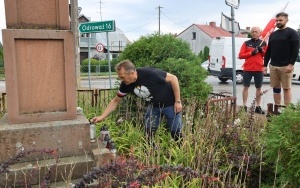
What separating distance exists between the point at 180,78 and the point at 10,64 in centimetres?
270

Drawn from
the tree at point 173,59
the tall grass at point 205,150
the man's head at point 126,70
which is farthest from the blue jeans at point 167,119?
the tree at point 173,59

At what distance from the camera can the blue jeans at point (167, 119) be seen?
13.1ft

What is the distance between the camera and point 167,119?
4145mm

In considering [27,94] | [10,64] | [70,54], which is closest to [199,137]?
[70,54]

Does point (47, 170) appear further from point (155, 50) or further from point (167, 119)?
point (155, 50)

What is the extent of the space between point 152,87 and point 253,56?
3.12m

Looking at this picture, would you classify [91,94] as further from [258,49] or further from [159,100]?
[258,49]

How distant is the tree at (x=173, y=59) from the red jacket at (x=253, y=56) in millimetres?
1437

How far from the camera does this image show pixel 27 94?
3121 millimetres

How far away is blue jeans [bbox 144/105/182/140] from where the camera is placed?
3.99 meters

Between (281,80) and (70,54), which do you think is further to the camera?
(281,80)

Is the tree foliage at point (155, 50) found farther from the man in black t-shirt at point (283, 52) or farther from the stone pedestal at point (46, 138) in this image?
the stone pedestal at point (46, 138)

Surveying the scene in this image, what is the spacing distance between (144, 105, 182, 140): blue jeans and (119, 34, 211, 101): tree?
861 mm

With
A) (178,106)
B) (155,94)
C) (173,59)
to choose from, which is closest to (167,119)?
(178,106)
